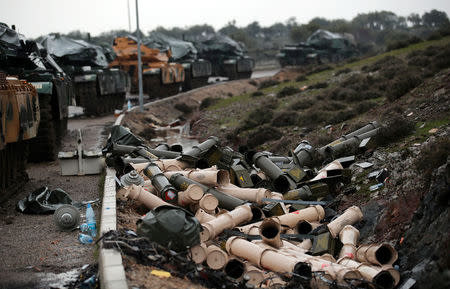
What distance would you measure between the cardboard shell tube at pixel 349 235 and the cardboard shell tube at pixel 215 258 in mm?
1732

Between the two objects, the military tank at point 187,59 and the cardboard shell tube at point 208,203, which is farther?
the military tank at point 187,59

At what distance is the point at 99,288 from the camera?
611 centimetres

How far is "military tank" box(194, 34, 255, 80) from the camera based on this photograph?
45875 mm

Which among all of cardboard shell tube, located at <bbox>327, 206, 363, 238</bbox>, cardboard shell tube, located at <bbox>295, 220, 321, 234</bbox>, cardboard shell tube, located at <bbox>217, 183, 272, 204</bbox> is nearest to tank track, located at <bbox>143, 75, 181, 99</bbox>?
cardboard shell tube, located at <bbox>217, 183, 272, 204</bbox>

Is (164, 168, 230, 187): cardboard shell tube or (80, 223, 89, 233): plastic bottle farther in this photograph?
(164, 168, 230, 187): cardboard shell tube

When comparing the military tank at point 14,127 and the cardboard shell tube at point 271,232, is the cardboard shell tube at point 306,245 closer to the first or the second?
the cardboard shell tube at point 271,232

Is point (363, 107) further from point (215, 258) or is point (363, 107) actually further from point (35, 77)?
point (215, 258)

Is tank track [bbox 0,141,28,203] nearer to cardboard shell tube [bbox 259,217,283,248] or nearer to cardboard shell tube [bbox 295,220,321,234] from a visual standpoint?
cardboard shell tube [bbox 259,217,283,248]

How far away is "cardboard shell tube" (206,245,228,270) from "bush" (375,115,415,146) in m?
5.84

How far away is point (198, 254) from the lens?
6559 millimetres

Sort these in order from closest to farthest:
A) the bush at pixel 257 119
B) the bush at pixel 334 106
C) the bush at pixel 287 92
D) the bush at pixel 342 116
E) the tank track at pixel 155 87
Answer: the bush at pixel 342 116, the bush at pixel 334 106, the bush at pixel 257 119, the bush at pixel 287 92, the tank track at pixel 155 87

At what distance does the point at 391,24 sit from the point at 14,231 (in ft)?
425

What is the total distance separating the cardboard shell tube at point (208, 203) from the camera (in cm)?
855

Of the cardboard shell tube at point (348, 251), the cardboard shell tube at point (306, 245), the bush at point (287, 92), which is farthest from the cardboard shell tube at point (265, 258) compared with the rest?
the bush at point (287, 92)
